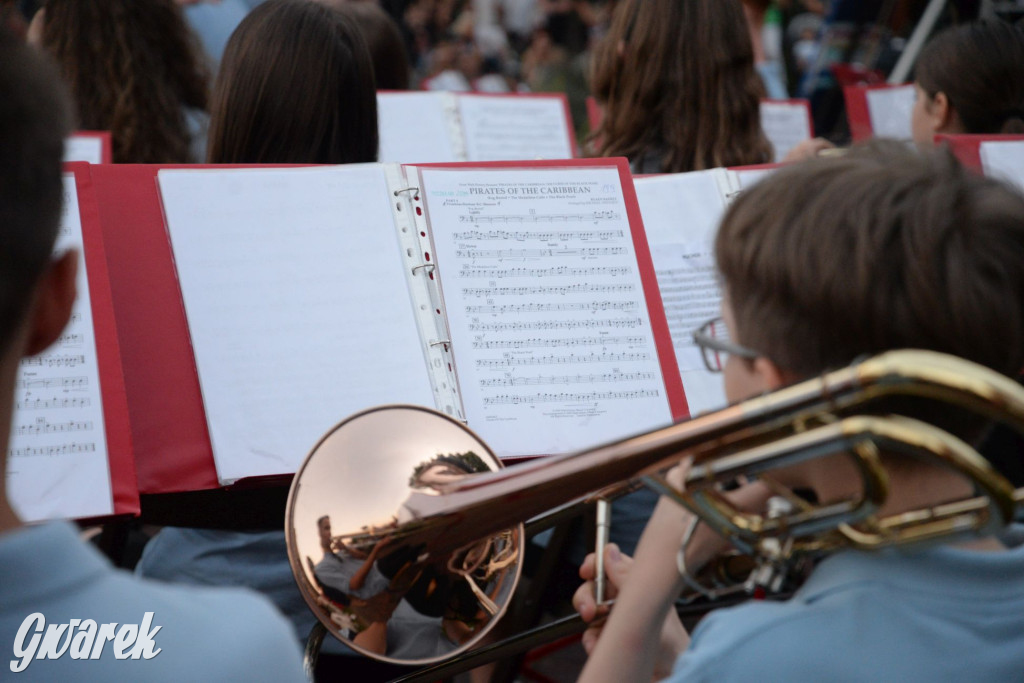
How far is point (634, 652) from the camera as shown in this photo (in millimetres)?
1144

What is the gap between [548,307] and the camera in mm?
1843

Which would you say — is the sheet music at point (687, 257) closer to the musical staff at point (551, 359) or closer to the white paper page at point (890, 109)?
the musical staff at point (551, 359)

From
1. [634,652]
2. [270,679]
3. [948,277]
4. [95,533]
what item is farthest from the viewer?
[95,533]

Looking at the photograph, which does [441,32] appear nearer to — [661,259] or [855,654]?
[661,259]

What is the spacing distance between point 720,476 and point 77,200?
3.86ft

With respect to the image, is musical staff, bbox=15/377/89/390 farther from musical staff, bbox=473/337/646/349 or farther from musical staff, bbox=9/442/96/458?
musical staff, bbox=473/337/646/349

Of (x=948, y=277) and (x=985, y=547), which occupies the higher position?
(x=948, y=277)

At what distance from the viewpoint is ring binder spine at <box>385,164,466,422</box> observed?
1757mm

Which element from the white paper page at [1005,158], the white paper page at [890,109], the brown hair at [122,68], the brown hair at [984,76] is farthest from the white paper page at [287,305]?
the white paper page at [890,109]

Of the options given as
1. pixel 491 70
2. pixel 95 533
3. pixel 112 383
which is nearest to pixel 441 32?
pixel 491 70

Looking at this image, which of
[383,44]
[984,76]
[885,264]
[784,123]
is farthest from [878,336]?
[784,123]

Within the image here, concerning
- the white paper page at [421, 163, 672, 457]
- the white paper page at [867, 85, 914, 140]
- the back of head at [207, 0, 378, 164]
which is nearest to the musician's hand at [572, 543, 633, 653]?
the white paper page at [421, 163, 672, 457]

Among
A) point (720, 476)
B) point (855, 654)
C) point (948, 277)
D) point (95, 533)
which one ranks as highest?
point (948, 277)
